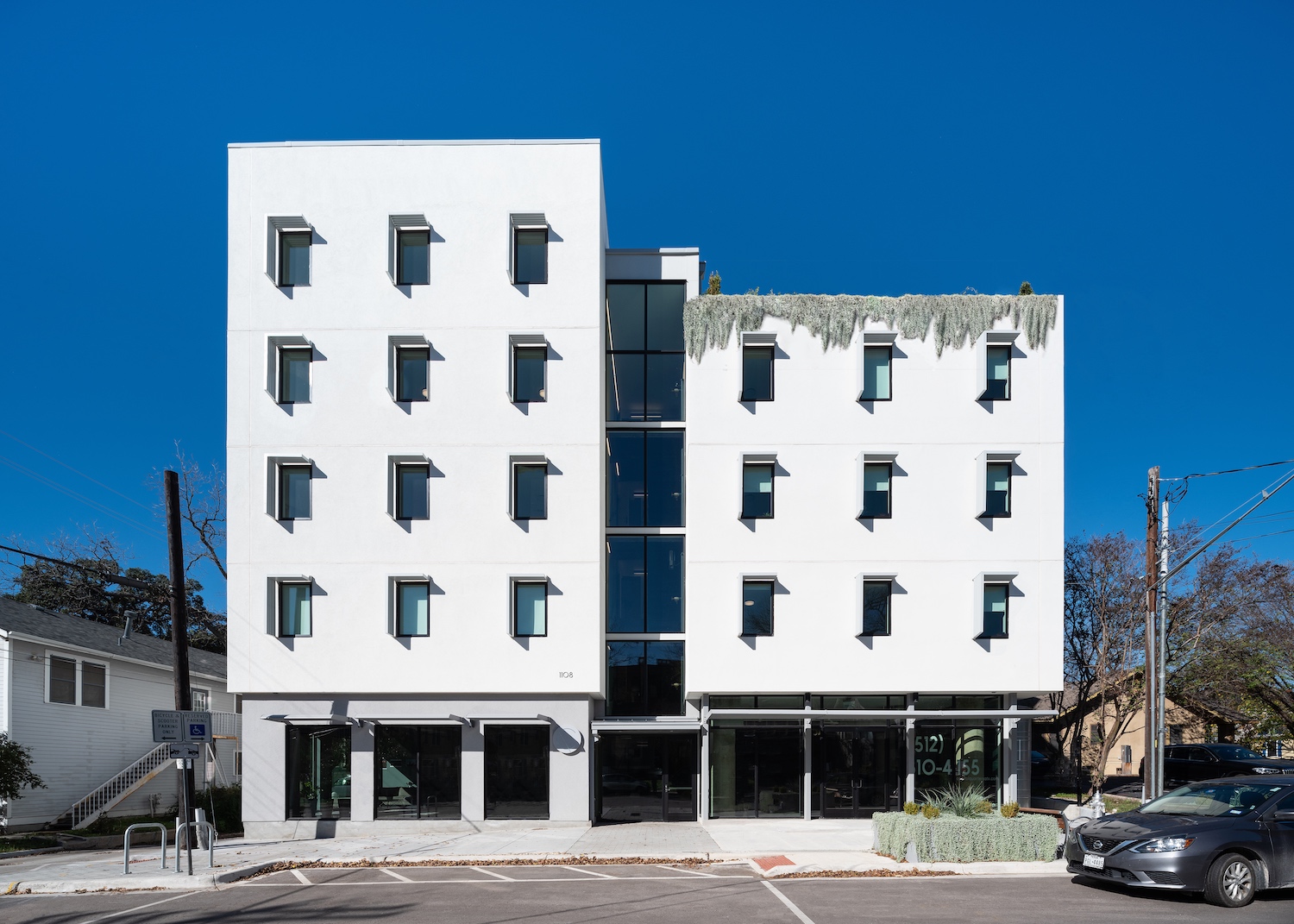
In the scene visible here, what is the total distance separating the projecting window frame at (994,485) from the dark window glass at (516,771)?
38.2 feet

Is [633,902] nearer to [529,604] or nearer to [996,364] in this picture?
[529,604]

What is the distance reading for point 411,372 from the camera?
24.3m

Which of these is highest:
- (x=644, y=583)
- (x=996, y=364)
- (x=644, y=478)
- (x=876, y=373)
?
(x=996, y=364)

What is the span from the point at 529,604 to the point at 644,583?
3.15 meters

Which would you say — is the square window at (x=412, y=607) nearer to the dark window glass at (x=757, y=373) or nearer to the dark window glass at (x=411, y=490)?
the dark window glass at (x=411, y=490)

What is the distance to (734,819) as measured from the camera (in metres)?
23.8

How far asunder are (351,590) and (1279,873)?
1857 cm

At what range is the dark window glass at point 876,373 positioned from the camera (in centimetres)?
2472

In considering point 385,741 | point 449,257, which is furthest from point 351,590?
point 449,257

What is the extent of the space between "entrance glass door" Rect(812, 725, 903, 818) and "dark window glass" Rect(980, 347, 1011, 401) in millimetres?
8443

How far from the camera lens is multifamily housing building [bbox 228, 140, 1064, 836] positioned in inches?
918

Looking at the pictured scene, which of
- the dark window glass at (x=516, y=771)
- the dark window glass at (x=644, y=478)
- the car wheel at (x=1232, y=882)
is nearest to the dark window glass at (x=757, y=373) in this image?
the dark window glass at (x=644, y=478)

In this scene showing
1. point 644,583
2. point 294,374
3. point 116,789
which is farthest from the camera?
point 116,789

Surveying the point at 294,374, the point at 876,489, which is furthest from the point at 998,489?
the point at 294,374
